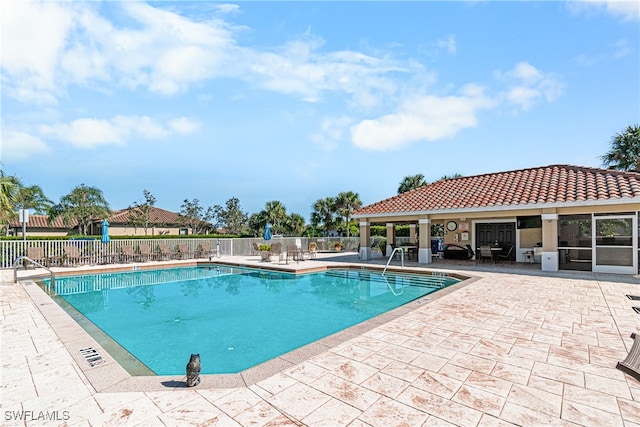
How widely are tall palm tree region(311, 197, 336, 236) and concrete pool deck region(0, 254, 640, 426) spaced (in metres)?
26.2

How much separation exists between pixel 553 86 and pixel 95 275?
19891 mm

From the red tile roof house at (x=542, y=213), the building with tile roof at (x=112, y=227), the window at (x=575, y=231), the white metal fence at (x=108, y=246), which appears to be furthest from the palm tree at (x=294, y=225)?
the window at (x=575, y=231)

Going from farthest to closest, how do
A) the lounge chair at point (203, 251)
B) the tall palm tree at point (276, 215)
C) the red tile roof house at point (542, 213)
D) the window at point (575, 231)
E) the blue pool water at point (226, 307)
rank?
the tall palm tree at point (276, 215)
the lounge chair at point (203, 251)
the window at point (575, 231)
the red tile roof house at point (542, 213)
the blue pool water at point (226, 307)

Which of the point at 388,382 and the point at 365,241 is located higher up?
the point at 365,241

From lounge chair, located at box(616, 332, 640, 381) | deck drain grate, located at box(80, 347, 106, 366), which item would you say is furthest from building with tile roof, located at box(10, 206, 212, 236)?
lounge chair, located at box(616, 332, 640, 381)

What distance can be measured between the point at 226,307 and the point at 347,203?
2347cm

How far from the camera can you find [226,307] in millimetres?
8867

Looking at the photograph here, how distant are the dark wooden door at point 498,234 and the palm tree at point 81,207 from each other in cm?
3679

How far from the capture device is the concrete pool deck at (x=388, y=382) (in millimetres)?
2820

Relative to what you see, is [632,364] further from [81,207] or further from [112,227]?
[112,227]

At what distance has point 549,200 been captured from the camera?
12.3 m

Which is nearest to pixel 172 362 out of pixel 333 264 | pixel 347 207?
pixel 333 264

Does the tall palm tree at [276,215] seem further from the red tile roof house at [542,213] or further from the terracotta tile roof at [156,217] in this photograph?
the red tile roof house at [542,213]

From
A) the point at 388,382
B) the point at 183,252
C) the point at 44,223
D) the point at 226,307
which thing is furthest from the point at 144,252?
the point at 44,223
